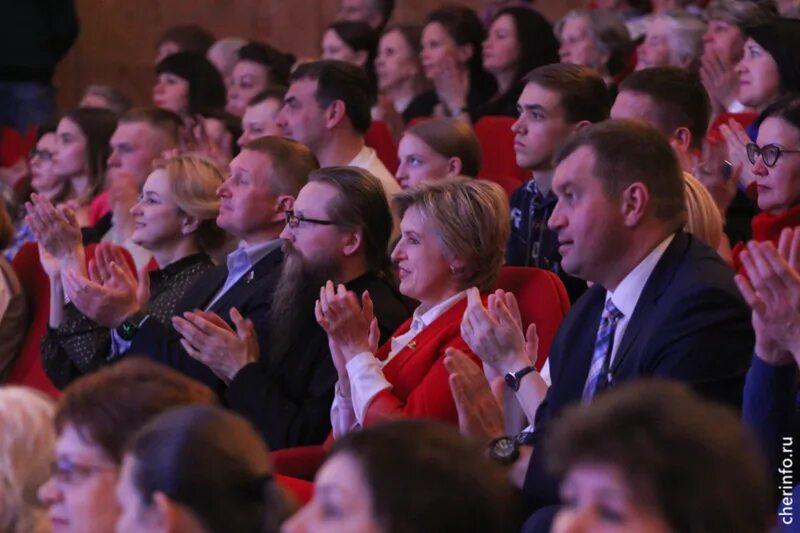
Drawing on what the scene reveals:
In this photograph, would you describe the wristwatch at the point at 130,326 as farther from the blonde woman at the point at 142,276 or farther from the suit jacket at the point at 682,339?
the suit jacket at the point at 682,339

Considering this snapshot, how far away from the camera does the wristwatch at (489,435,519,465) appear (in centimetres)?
296

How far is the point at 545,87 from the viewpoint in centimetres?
443

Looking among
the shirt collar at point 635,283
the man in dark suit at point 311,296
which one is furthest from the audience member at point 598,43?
the shirt collar at point 635,283

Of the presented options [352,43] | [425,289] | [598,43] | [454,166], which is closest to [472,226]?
[425,289]

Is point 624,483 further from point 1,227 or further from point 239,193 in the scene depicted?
point 1,227

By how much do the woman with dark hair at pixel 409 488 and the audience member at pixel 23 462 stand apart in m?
0.65

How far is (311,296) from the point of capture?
12.7ft

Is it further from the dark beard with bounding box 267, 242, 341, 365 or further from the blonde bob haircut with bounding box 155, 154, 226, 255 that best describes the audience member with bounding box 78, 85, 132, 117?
the dark beard with bounding box 267, 242, 341, 365

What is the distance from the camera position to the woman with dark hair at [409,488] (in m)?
1.69

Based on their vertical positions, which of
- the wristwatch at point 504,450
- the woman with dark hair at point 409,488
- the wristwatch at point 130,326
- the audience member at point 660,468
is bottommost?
the wristwatch at point 130,326

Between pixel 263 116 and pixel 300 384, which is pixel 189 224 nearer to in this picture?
pixel 300 384

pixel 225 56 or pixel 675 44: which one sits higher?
pixel 675 44

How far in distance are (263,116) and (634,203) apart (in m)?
2.74

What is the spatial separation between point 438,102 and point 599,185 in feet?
11.7
